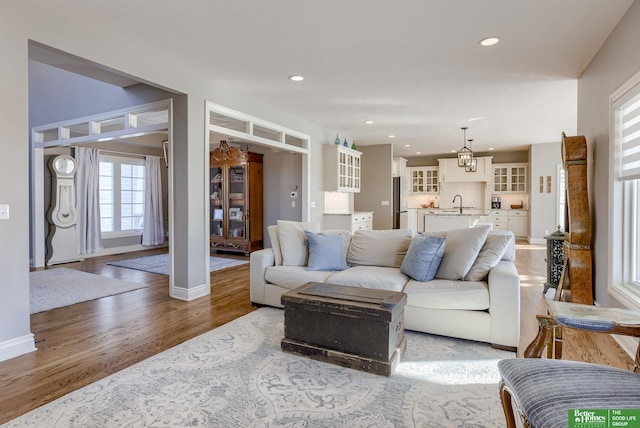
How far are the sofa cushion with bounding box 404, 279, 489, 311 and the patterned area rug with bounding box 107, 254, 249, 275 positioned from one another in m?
3.68

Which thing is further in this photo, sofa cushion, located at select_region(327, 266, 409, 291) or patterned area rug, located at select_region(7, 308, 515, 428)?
sofa cushion, located at select_region(327, 266, 409, 291)

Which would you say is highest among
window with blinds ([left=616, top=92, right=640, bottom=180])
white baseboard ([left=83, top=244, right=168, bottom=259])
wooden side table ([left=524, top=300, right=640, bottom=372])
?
window with blinds ([left=616, top=92, right=640, bottom=180])

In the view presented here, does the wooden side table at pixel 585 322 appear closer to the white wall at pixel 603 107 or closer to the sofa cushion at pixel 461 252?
the sofa cushion at pixel 461 252

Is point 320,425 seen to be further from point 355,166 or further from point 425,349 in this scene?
point 355,166

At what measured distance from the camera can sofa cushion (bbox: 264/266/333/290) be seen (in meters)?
3.38

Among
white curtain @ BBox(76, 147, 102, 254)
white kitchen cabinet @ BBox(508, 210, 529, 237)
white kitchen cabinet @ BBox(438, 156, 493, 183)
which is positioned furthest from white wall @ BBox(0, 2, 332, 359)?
white kitchen cabinet @ BBox(508, 210, 529, 237)

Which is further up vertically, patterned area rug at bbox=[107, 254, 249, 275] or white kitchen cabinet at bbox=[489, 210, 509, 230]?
white kitchen cabinet at bbox=[489, 210, 509, 230]

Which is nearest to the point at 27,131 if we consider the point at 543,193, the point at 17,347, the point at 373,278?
the point at 17,347

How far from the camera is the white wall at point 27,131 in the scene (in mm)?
2504

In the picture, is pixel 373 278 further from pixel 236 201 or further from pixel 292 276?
pixel 236 201

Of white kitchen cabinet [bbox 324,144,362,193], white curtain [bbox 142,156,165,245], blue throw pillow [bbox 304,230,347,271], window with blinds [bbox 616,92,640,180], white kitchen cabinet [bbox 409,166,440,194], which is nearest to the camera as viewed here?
window with blinds [bbox 616,92,640,180]

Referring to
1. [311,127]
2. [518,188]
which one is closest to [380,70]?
[311,127]

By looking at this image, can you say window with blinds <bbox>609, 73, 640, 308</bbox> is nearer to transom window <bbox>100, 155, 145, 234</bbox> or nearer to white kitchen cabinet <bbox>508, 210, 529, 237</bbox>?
white kitchen cabinet <bbox>508, 210, 529, 237</bbox>

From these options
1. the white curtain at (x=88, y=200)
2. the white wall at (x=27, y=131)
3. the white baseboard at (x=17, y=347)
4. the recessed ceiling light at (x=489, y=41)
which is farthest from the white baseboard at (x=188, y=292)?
the recessed ceiling light at (x=489, y=41)
